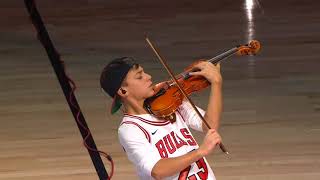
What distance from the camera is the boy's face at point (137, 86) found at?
2953 mm

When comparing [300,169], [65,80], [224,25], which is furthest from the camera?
[224,25]

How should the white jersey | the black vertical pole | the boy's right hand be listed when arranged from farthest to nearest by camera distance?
the black vertical pole → the white jersey → the boy's right hand

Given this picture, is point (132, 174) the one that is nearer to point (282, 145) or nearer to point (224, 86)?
point (282, 145)

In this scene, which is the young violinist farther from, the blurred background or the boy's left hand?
the blurred background

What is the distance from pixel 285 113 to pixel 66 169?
1.39 m

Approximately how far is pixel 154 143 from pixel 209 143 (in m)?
0.22

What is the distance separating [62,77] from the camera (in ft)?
17.8

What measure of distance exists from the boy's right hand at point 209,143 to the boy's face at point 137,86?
0.94 ft

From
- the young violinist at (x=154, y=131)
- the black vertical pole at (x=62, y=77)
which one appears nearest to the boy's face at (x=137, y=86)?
the young violinist at (x=154, y=131)

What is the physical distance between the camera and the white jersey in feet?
9.41

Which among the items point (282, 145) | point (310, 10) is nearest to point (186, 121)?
point (282, 145)

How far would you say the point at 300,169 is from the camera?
13.6ft

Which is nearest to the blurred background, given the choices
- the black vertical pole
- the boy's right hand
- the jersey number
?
the black vertical pole

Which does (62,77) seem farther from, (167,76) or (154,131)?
(154,131)
